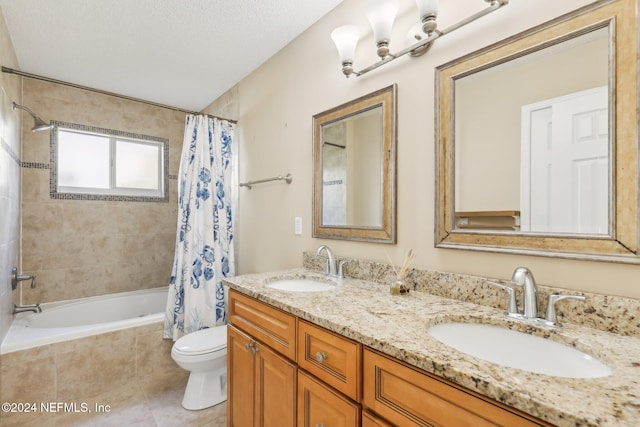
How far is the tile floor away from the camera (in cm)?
183

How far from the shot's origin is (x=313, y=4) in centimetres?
177

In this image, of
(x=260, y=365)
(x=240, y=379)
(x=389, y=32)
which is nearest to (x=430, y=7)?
(x=389, y=32)

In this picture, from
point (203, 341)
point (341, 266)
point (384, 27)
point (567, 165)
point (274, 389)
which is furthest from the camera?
point (203, 341)

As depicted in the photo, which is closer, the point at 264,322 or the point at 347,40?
the point at 264,322

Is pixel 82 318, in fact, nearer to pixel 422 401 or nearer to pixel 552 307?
pixel 422 401

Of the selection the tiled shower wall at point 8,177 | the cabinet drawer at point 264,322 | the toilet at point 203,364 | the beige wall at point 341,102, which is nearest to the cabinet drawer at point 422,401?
the cabinet drawer at point 264,322

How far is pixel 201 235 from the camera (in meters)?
2.37

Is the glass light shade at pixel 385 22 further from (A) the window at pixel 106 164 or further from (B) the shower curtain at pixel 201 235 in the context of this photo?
(A) the window at pixel 106 164

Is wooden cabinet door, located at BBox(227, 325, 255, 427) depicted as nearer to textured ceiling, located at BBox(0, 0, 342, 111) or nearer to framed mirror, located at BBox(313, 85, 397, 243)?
framed mirror, located at BBox(313, 85, 397, 243)

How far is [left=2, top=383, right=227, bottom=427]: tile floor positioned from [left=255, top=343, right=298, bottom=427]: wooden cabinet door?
790 millimetres

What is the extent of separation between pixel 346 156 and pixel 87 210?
2.61 metres

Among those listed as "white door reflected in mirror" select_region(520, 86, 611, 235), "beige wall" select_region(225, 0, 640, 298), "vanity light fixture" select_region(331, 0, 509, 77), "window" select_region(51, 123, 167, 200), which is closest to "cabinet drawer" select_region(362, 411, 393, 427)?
"beige wall" select_region(225, 0, 640, 298)

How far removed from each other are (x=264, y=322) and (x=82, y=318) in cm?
244

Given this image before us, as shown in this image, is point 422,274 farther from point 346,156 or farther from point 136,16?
point 136,16
